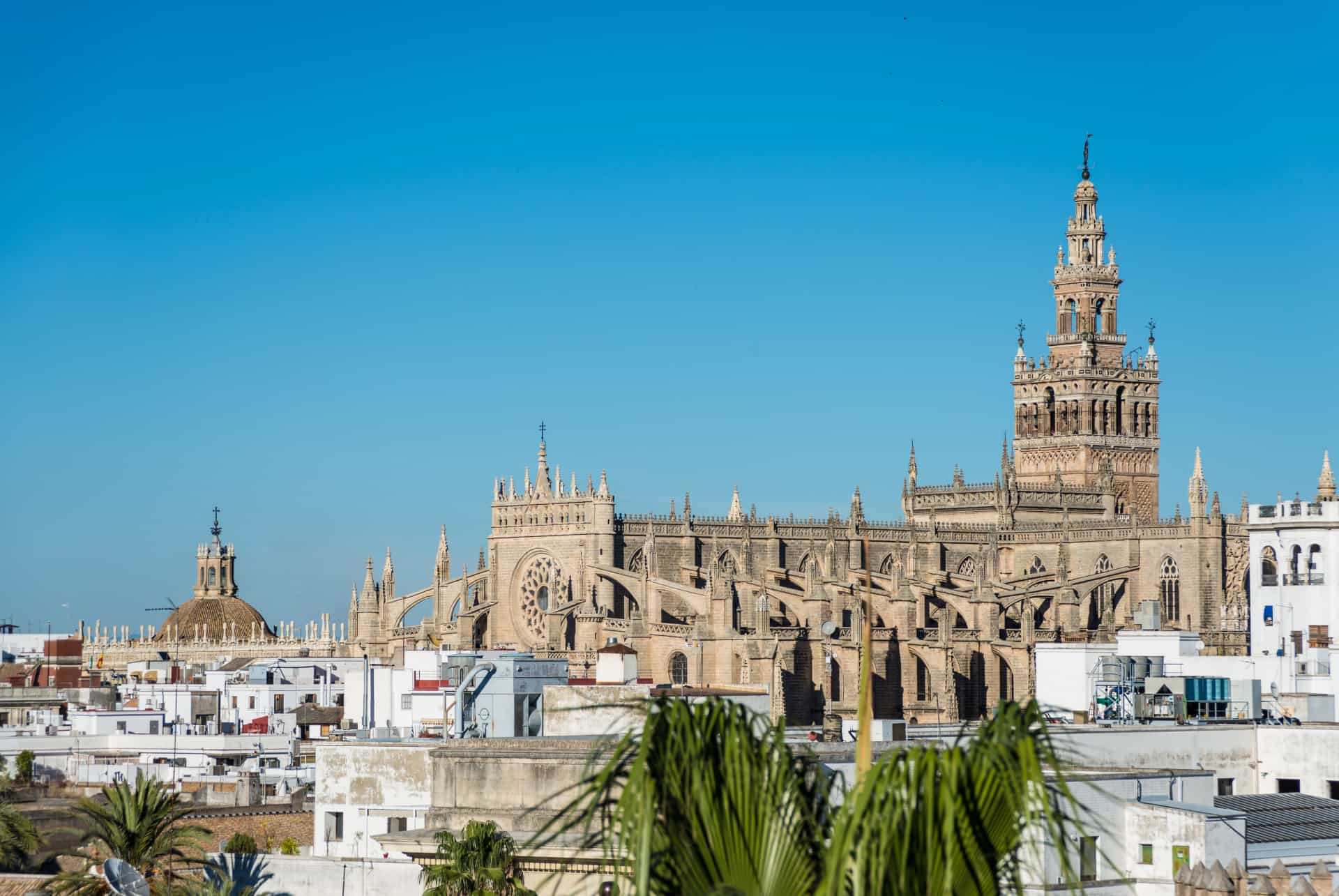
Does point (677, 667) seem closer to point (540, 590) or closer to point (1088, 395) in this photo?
point (540, 590)

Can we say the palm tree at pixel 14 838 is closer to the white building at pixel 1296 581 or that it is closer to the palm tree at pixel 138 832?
the palm tree at pixel 138 832

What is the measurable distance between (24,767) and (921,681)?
118ft

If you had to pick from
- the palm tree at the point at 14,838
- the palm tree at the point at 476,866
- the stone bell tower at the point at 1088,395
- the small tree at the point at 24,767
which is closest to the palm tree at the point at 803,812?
the palm tree at the point at 476,866

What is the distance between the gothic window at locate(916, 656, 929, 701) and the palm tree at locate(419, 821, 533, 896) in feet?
193

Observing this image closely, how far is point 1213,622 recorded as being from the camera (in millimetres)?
91062

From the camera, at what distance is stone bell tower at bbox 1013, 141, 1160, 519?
371ft

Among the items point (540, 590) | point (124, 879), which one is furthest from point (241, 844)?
point (540, 590)

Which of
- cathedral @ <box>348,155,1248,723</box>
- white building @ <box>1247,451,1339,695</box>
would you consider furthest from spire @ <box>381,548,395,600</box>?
white building @ <box>1247,451,1339,695</box>

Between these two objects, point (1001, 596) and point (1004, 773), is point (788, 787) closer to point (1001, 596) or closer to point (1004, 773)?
point (1004, 773)

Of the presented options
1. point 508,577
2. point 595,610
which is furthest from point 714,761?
point 508,577

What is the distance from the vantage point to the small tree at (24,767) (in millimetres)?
63750

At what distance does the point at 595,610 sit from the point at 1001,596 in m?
16.9

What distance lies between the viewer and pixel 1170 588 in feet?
310

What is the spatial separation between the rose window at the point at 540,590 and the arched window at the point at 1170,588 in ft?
83.5
